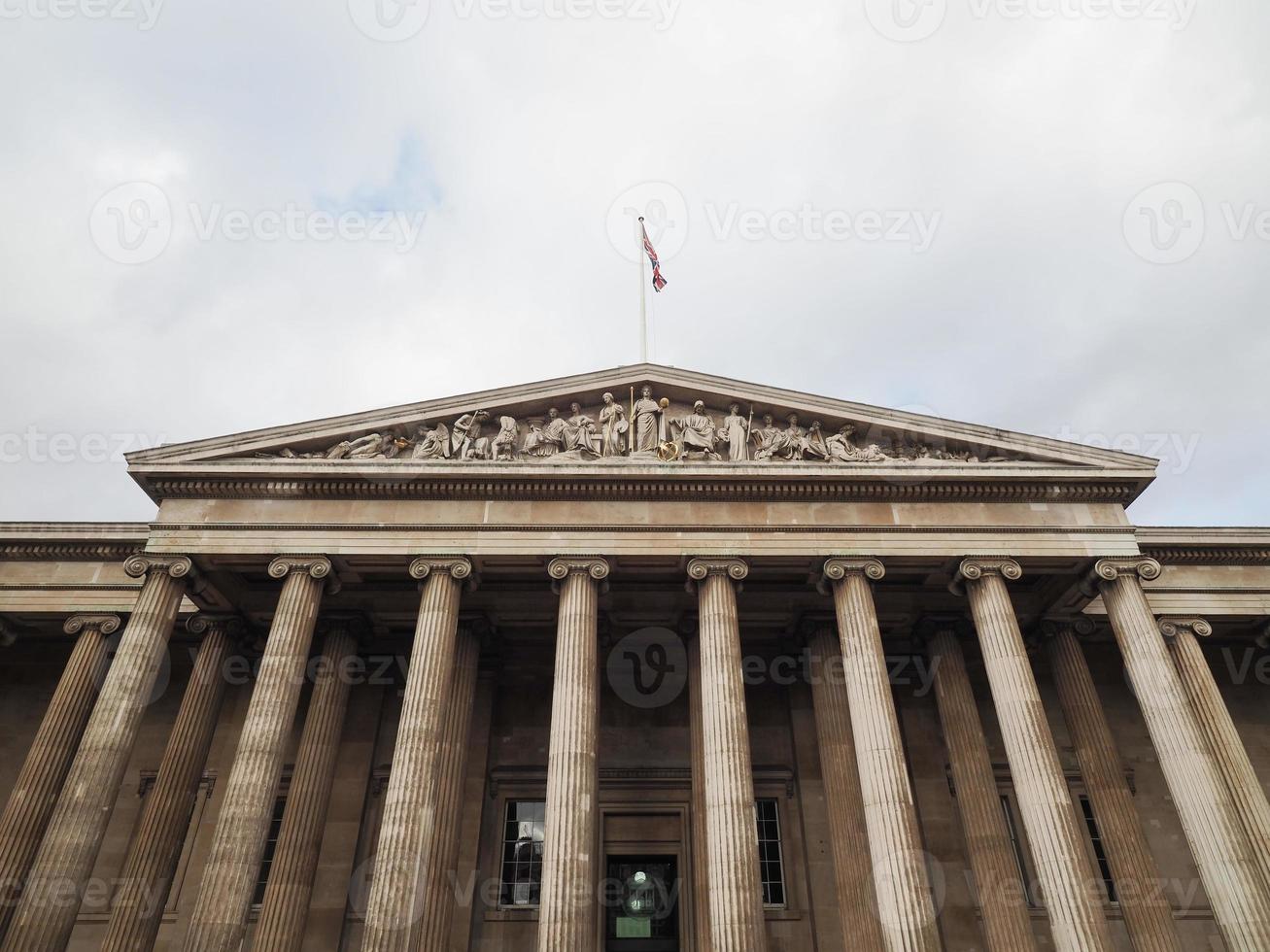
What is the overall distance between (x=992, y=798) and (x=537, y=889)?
1110cm

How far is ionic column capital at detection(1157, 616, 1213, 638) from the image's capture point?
70.4 ft

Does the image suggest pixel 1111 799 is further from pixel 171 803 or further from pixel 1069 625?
pixel 171 803

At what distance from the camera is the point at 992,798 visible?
64.7 ft

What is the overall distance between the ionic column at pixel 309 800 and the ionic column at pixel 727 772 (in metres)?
8.72

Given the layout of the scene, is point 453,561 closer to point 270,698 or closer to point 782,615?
point 270,698

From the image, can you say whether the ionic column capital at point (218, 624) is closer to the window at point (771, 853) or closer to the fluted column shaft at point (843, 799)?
the window at point (771, 853)

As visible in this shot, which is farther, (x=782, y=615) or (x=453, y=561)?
(x=782, y=615)

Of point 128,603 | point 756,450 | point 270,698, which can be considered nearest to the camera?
point 270,698

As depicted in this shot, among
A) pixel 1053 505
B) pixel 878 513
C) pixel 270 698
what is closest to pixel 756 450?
pixel 878 513

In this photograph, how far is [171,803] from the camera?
19234 mm

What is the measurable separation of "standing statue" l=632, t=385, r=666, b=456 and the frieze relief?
0.08 ft

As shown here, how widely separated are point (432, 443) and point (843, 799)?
12.5 m

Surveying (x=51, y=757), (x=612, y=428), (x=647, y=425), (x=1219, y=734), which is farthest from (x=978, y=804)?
(x=51, y=757)

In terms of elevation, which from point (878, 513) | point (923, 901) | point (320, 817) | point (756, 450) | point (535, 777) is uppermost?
point (756, 450)
